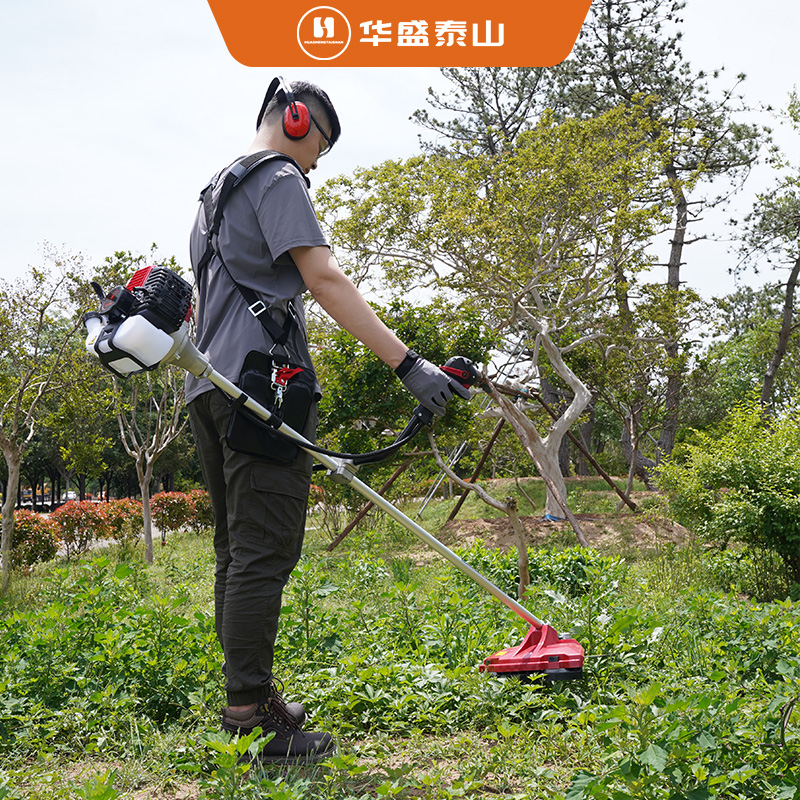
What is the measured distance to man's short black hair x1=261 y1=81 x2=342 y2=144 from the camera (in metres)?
2.46

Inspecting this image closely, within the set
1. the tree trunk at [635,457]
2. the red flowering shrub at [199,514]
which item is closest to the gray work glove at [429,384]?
the tree trunk at [635,457]

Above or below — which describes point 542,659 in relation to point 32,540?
above

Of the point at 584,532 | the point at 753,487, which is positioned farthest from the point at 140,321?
the point at 584,532

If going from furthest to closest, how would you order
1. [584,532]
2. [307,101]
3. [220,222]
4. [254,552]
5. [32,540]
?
1. [32,540]
2. [584,532]
3. [307,101]
4. [220,222]
5. [254,552]

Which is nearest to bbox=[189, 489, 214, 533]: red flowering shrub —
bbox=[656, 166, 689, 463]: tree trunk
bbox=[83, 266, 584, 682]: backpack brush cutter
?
bbox=[656, 166, 689, 463]: tree trunk

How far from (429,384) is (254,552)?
0.73 metres

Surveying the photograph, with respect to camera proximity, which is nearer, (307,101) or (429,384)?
(429,384)

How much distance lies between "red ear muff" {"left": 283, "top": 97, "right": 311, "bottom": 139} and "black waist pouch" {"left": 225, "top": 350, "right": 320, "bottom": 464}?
76 centimetres

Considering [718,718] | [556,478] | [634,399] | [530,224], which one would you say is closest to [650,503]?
[556,478]

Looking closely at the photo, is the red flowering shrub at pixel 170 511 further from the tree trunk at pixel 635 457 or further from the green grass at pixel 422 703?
the green grass at pixel 422 703

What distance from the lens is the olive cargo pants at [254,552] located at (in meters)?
2.21

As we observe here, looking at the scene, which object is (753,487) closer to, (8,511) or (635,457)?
(8,511)

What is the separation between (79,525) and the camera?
11.1 metres

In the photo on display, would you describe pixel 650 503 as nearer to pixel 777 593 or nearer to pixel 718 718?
pixel 777 593
